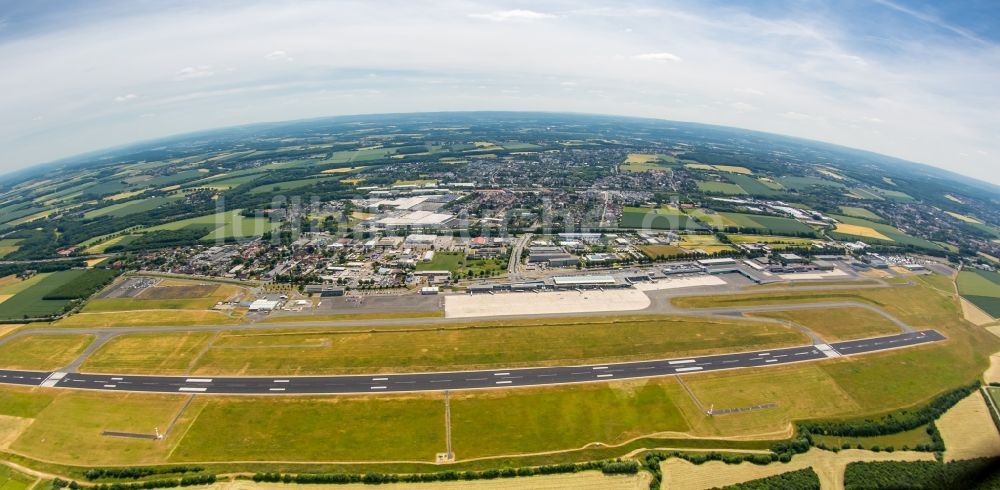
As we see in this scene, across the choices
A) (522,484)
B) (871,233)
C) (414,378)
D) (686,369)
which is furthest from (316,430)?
(871,233)

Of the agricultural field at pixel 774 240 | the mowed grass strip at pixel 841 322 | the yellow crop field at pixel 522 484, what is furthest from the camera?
the agricultural field at pixel 774 240

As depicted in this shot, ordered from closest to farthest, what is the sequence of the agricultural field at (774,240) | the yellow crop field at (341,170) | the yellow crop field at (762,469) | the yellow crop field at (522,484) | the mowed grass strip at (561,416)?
the yellow crop field at (522,484), the yellow crop field at (762,469), the mowed grass strip at (561,416), the agricultural field at (774,240), the yellow crop field at (341,170)

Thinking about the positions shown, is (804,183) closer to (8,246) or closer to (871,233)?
(871,233)

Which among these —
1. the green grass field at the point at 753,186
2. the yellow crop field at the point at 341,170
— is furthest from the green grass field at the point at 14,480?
the green grass field at the point at 753,186

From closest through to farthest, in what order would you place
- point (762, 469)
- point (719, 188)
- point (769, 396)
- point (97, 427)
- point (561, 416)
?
point (762, 469), point (97, 427), point (561, 416), point (769, 396), point (719, 188)

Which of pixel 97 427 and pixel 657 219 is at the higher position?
pixel 657 219

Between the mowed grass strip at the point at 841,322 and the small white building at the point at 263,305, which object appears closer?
the mowed grass strip at the point at 841,322

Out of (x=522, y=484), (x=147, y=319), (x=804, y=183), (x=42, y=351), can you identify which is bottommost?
(x=522, y=484)

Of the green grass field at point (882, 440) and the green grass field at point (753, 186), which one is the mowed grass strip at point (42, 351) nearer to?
the green grass field at point (882, 440)
